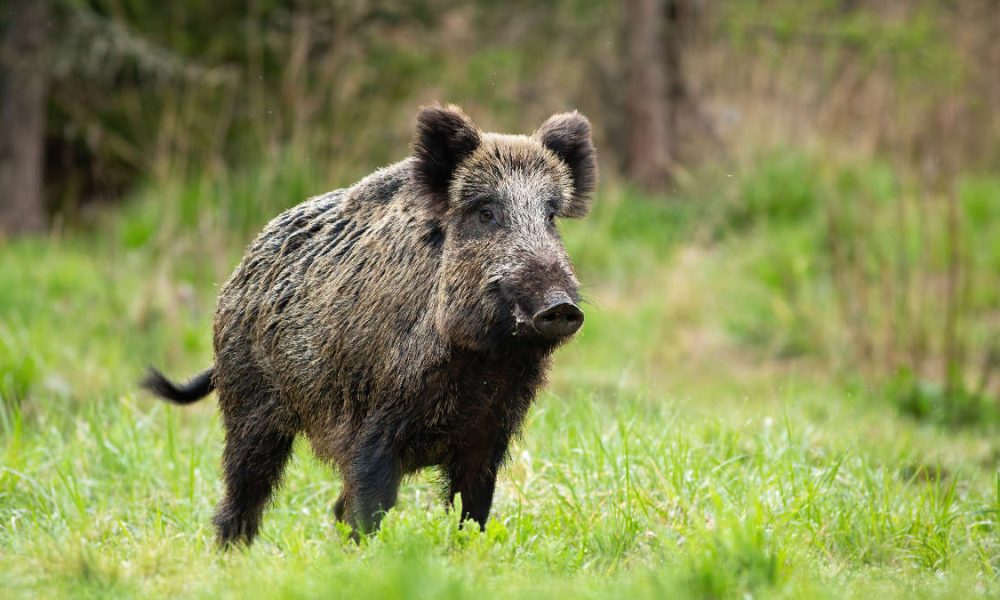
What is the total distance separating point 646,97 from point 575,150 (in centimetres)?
887

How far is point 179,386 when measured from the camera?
17.9 feet

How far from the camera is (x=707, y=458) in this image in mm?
5531

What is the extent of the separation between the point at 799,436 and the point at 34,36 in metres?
8.20

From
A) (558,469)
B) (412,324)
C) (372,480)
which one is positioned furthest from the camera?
(558,469)

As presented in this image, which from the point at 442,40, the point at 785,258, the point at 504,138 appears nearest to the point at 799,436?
the point at 504,138

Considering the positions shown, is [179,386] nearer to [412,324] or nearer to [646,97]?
[412,324]

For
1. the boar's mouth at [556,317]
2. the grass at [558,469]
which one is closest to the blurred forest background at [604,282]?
the grass at [558,469]

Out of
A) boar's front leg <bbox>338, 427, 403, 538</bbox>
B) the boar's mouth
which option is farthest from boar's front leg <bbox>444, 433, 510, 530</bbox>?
the boar's mouth

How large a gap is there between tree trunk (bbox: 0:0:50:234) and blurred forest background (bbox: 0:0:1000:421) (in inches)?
0.8

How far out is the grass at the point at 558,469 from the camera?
3.90m

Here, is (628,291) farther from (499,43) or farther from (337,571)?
(337,571)

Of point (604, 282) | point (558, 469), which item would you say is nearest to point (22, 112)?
point (604, 282)

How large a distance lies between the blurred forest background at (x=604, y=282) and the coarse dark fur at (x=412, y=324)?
0.28 meters

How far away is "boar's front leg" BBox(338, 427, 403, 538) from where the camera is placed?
4422 millimetres
